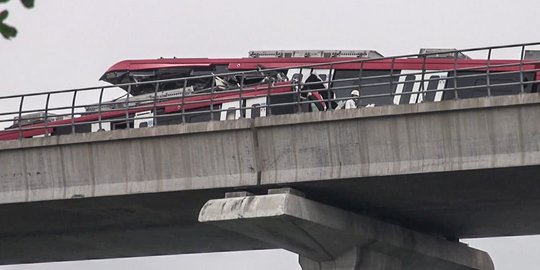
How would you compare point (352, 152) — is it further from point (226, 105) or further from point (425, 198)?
point (226, 105)

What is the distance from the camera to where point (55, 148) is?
25.4m

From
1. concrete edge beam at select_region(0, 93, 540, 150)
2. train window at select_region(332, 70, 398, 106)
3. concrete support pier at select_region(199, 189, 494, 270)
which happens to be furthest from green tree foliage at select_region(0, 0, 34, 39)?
train window at select_region(332, 70, 398, 106)

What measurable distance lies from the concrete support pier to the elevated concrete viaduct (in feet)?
0.13

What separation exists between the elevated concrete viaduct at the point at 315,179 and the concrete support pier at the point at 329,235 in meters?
0.04

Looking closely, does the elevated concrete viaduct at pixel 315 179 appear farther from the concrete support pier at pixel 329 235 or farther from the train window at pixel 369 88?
the train window at pixel 369 88

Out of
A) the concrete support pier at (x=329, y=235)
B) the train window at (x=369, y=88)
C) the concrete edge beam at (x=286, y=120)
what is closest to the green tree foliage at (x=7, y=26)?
the concrete edge beam at (x=286, y=120)

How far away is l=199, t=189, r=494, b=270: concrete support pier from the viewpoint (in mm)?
23828

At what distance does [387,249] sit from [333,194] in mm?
3614

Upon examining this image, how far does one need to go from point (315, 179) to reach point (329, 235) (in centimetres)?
297

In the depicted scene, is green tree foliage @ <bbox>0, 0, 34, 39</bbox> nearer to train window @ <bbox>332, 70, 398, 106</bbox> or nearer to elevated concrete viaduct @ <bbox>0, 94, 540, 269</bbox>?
elevated concrete viaduct @ <bbox>0, 94, 540, 269</bbox>

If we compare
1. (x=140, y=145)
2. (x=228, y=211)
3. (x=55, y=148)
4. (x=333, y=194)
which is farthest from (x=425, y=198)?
(x=55, y=148)

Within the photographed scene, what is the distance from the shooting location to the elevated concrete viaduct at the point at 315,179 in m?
21.6

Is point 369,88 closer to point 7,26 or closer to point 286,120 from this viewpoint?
point 286,120

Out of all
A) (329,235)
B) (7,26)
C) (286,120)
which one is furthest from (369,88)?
(7,26)
